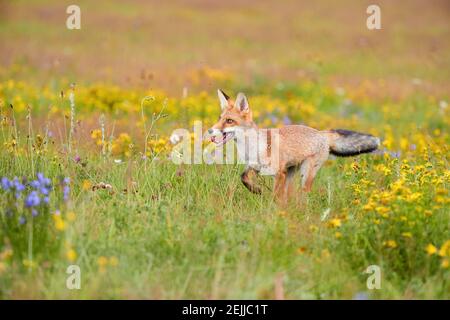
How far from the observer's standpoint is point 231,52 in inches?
874

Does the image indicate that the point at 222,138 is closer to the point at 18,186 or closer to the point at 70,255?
the point at 18,186

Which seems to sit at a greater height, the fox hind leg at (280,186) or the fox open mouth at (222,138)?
the fox open mouth at (222,138)

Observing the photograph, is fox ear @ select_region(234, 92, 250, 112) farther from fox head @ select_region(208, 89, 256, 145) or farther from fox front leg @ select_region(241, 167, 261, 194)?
fox front leg @ select_region(241, 167, 261, 194)

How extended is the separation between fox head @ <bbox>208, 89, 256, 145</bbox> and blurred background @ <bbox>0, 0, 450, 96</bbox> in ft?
18.1

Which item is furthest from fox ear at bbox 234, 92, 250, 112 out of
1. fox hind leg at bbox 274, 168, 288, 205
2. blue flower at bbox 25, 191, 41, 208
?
blue flower at bbox 25, 191, 41, 208

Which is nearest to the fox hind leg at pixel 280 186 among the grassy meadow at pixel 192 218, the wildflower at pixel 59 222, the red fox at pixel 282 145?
the red fox at pixel 282 145

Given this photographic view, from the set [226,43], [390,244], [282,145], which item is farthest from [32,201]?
[226,43]

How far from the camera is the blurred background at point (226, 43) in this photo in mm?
18359

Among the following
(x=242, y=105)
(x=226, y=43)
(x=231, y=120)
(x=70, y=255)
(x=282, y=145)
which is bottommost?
(x=70, y=255)

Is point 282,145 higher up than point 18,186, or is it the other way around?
point 282,145

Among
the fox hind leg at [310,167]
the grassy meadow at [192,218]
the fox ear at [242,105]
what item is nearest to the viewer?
the grassy meadow at [192,218]

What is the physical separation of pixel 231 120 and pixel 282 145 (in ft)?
Answer: 2.19

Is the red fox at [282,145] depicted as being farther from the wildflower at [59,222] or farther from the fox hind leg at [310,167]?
the wildflower at [59,222]

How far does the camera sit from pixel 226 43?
2384 centimetres
